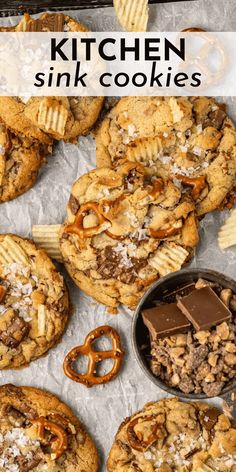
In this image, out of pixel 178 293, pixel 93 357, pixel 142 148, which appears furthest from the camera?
pixel 93 357

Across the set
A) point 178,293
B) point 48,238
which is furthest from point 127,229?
point 48,238

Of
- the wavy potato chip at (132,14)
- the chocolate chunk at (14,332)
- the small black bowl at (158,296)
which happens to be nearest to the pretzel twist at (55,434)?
the chocolate chunk at (14,332)

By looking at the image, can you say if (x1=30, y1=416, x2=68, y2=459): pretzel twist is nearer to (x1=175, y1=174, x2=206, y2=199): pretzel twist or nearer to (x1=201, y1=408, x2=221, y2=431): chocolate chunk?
(x1=201, y1=408, x2=221, y2=431): chocolate chunk

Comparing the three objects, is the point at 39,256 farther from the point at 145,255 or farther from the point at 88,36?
the point at 88,36

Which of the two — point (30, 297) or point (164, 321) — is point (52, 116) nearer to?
point (30, 297)

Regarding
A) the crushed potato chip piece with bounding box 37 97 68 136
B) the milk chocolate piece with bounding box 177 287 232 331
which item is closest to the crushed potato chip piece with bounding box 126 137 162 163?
the crushed potato chip piece with bounding box 37 97 68 136

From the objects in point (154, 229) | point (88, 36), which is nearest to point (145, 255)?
point (154, 229)

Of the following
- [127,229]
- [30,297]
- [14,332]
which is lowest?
[14,332]
